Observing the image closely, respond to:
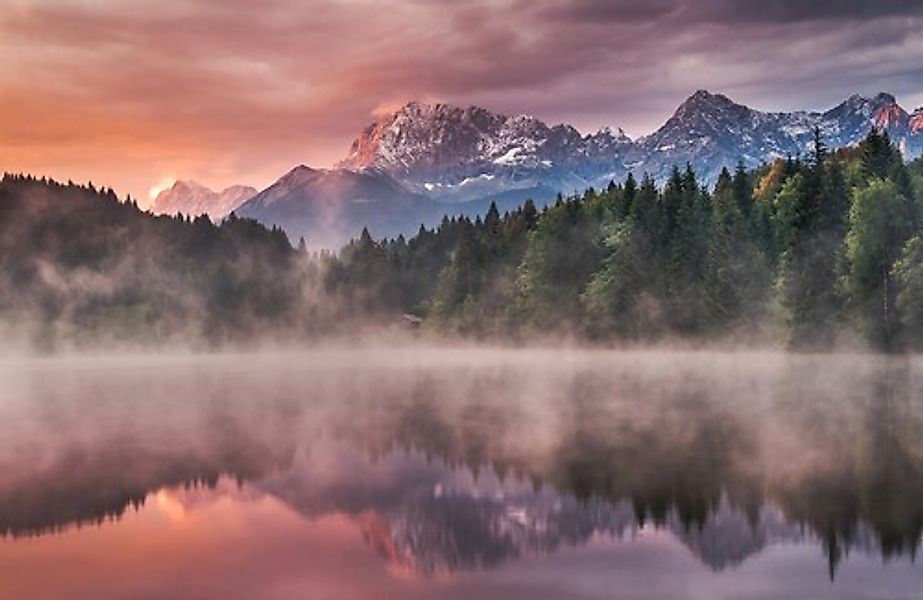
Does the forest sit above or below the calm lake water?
above

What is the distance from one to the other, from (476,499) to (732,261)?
11297 cm

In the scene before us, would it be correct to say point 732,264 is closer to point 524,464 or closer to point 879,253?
point 879,253

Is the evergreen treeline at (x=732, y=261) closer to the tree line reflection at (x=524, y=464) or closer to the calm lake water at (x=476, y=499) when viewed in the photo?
the tree line reflection at (x=524, y=464)

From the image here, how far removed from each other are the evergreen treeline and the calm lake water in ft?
153

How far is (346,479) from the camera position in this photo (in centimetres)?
3725

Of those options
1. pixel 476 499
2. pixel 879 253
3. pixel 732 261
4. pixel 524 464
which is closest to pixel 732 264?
A: pixel 732 261

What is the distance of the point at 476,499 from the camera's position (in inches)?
1278

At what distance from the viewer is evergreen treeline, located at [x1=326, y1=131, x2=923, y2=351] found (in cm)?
10719

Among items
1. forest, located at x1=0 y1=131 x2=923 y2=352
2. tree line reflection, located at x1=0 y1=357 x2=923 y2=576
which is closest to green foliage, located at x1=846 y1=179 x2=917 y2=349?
forest, located at x1=0 y1=131 x2=923 y2=352

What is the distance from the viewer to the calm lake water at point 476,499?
2284 cm

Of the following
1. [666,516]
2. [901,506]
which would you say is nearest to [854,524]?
[901,506]

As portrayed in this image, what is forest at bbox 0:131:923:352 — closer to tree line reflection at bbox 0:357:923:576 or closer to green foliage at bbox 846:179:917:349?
green foliage at bbox 846:179:917:349

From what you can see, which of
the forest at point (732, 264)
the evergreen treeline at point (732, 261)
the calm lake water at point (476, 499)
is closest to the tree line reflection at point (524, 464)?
the calm lake water at point (476, 499)

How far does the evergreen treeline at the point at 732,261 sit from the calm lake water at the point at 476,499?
4665cm
